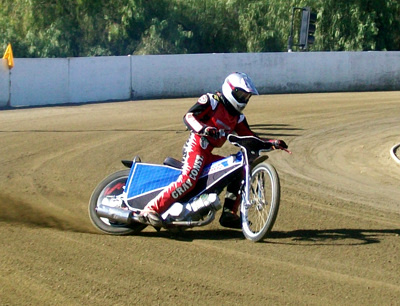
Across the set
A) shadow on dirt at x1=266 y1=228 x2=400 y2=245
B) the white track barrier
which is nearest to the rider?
shadow on dirt at x1=266 y1=228 x2=400 y2=245

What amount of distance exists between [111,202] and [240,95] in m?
1.80

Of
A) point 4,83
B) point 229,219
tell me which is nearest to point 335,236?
point 229,219

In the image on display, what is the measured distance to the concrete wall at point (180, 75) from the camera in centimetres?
2244

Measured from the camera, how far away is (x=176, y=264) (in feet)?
19.2

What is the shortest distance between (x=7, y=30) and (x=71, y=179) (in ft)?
85.5

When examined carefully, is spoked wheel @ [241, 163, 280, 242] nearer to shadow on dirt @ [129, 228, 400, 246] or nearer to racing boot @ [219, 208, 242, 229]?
shadow on dirt @ [129, 228, 400, 246]

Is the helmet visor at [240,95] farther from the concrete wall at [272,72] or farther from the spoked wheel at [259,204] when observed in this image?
the concrete wall at [272,72]

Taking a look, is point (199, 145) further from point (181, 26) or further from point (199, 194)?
point (181, 26)

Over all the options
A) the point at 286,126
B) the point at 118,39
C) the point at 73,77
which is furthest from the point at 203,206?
the point at 118,39

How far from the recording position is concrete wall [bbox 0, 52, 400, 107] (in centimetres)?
2244

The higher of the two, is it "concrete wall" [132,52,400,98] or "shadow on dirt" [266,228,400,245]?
"concrete wall" [132,52,400,98]

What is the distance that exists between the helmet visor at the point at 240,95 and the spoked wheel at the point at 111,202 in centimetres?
151

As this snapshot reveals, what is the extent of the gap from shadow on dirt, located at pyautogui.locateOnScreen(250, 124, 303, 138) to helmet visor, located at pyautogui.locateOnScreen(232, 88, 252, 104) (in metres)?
7.94

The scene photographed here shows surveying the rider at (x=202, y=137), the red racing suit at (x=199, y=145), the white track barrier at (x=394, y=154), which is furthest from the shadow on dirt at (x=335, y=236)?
the white track barrier at (x=394, y=154)
